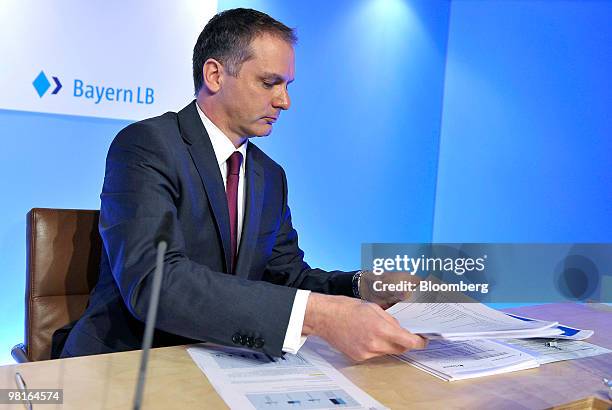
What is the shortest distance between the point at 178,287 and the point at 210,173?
0.45 metres

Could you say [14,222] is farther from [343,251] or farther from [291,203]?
[343,251]

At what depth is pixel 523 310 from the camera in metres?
1.74

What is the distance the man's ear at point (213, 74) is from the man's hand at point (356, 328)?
808mm

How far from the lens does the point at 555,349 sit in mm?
1338

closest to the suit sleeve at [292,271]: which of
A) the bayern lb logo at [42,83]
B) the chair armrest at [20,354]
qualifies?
the chair armrest at [20,354]

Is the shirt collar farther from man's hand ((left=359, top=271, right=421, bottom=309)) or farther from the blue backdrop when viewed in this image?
the blue backdrop

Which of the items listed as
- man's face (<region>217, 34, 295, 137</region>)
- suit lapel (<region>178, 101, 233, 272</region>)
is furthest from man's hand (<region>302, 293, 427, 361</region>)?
man's face (<region>217, 34, 295, 137</region>)

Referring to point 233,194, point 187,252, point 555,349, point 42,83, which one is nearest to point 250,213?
point 233,194

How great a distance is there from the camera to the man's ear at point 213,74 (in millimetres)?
1714

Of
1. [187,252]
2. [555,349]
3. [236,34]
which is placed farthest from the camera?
[236,34]

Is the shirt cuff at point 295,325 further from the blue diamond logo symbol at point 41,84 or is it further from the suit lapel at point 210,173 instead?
the blue diamond logo symbol at point 41,84

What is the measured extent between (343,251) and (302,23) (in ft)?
4.63

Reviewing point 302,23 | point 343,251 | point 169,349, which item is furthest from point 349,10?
point 169,349

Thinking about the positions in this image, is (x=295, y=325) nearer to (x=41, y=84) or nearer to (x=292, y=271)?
(x=292, y=271)
